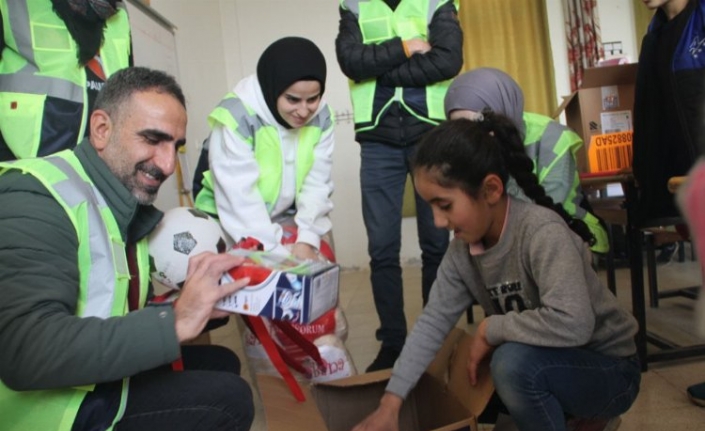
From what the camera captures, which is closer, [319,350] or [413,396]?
[413,396]

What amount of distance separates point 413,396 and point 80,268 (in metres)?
0.85

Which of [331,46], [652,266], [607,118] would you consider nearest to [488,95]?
[607,118]

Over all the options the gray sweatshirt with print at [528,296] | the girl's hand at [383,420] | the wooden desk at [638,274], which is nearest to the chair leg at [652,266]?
the wooden desk at [638,274]

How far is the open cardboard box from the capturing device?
3.65ft

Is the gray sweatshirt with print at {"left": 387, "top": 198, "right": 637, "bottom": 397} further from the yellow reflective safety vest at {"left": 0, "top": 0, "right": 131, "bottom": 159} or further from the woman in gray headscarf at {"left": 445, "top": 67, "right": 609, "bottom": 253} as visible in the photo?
the yellow reflective safety vest at {"left": 0, "top": 0, "right": 131, "bottom": 159}

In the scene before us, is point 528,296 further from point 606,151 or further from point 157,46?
point 157,46

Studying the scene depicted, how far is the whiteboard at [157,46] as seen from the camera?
259 cm

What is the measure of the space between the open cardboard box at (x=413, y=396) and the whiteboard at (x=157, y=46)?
1.65 metres

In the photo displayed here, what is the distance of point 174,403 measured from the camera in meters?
0.94

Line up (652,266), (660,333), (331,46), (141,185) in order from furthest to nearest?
(331,46)
(652,266)
(660,333)
(141,185)

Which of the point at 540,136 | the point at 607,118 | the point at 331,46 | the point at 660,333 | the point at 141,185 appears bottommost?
the point at 660,333

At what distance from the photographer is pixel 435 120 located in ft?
6.28

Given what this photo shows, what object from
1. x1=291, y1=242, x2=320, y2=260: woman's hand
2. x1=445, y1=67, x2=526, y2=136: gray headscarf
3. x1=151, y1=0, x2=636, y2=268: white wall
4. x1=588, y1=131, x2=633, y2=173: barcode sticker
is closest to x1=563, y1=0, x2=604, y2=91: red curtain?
x1=151, y1=0, x2=636, y2=268: white wall

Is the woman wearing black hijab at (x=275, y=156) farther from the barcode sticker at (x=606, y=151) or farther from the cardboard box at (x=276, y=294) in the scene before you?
the barcode sticker at (x=606, y=151)
